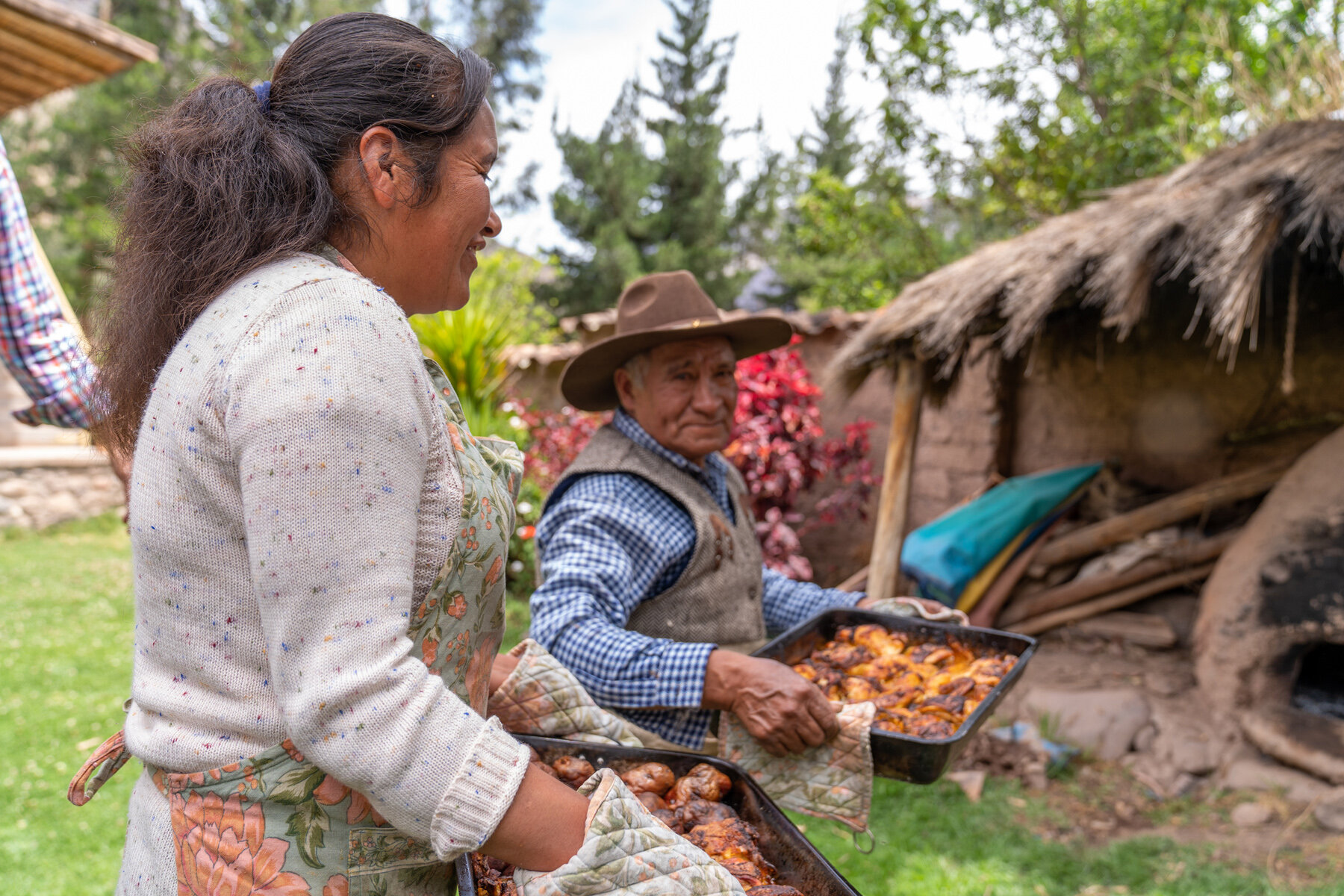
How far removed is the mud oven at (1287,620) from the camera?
12.9ft

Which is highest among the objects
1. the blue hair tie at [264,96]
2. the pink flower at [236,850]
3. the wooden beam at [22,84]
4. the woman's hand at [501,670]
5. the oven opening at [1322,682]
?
the wooden beam at [22,84]

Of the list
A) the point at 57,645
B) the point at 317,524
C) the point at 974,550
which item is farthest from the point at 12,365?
the point at 974,550

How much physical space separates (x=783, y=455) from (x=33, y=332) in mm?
4201

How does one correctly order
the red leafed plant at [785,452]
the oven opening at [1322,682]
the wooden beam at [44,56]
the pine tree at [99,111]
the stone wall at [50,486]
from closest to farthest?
the oven opening at [1322,682] → the wooden beam at [44,56] → the red leafed plant at [785,452] → the stone wall at [50,486] → the pine tree at [99,111]

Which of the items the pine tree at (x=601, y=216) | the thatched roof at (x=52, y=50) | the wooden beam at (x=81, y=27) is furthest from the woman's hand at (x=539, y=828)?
the pine tree at (x=601, y=216)

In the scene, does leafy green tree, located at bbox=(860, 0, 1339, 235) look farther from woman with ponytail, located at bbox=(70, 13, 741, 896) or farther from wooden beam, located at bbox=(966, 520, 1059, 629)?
woman with ponytail, located at bbox=(70, 13, 741, 896)

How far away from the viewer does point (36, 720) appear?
442 cm

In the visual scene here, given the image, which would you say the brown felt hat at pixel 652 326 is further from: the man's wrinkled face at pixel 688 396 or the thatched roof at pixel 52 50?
the thatched roof at pixel 52 50

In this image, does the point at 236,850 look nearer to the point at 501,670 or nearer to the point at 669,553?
the point at 501,670

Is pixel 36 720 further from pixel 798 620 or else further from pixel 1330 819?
pixel 1330 819

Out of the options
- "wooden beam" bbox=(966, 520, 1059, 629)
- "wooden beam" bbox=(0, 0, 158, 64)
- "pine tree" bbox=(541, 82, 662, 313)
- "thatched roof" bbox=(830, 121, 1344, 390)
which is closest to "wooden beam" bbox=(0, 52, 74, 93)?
"wooden beam" bbox=(0, 0, 158, 64)

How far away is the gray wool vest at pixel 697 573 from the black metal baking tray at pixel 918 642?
228 mm

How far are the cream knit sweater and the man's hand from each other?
0.94 meters

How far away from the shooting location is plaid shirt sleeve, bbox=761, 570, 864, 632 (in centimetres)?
272
